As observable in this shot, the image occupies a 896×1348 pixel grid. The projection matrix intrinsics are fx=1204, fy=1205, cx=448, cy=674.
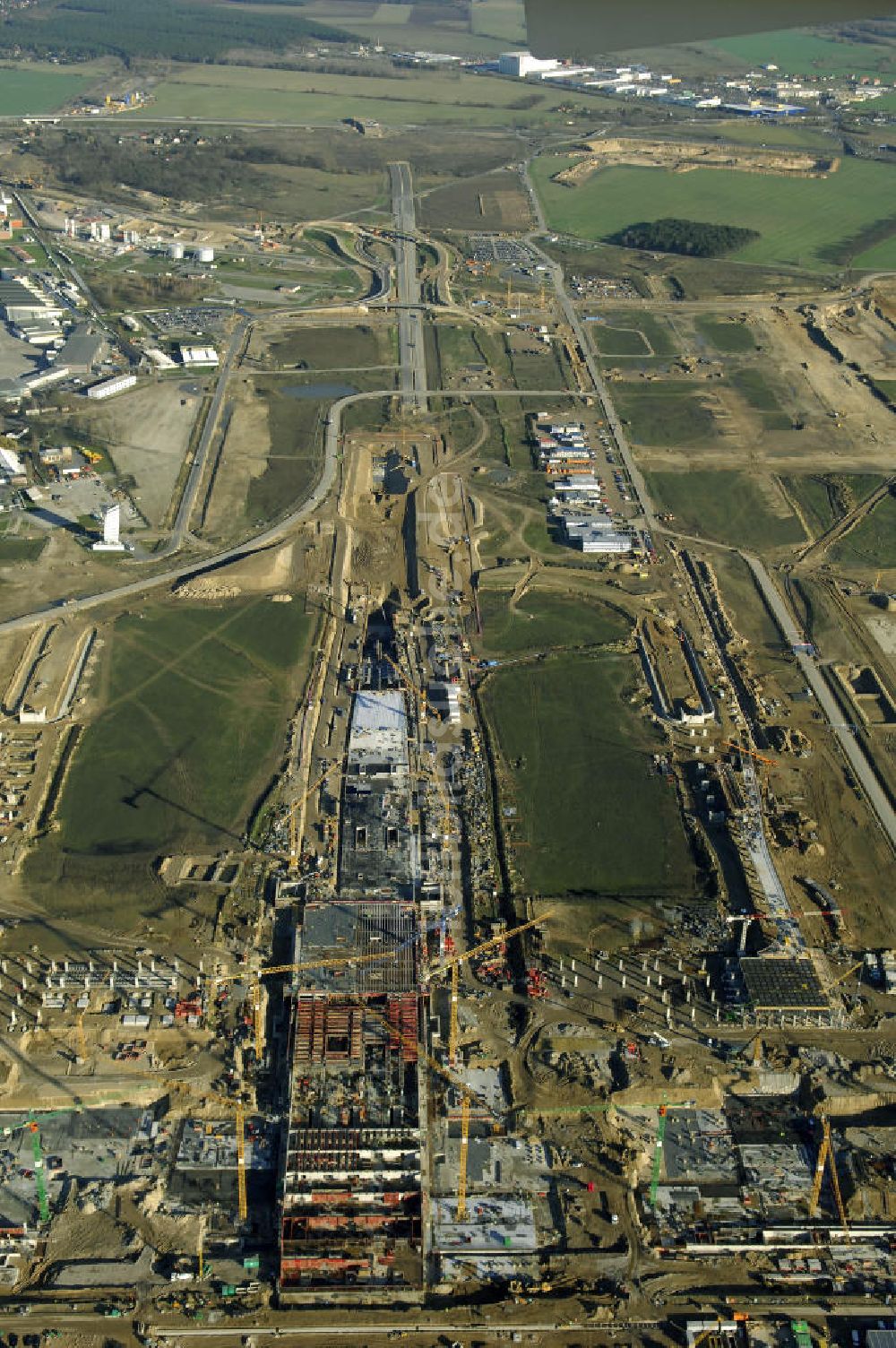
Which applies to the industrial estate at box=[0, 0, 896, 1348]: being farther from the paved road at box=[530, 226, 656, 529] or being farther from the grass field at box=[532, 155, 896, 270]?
the grass field at box=[532, 155, 896, 270]

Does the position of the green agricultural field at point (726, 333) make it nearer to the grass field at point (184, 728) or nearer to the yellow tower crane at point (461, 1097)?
the grass field at point (184, 728)

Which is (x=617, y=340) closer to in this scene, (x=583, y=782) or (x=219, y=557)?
(x=219, y=557)

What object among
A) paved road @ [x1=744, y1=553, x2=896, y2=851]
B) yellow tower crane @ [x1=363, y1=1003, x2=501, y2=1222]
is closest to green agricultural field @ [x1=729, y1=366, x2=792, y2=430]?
paved road @ [x1=744, y1=553, x2=896, y2=851]

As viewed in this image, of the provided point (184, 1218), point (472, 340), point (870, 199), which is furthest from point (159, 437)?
point (870, 199)

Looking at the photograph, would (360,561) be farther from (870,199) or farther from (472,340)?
(870,199)

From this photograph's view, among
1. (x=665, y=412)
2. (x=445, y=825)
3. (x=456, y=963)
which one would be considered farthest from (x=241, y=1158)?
(x=665, y=412)
